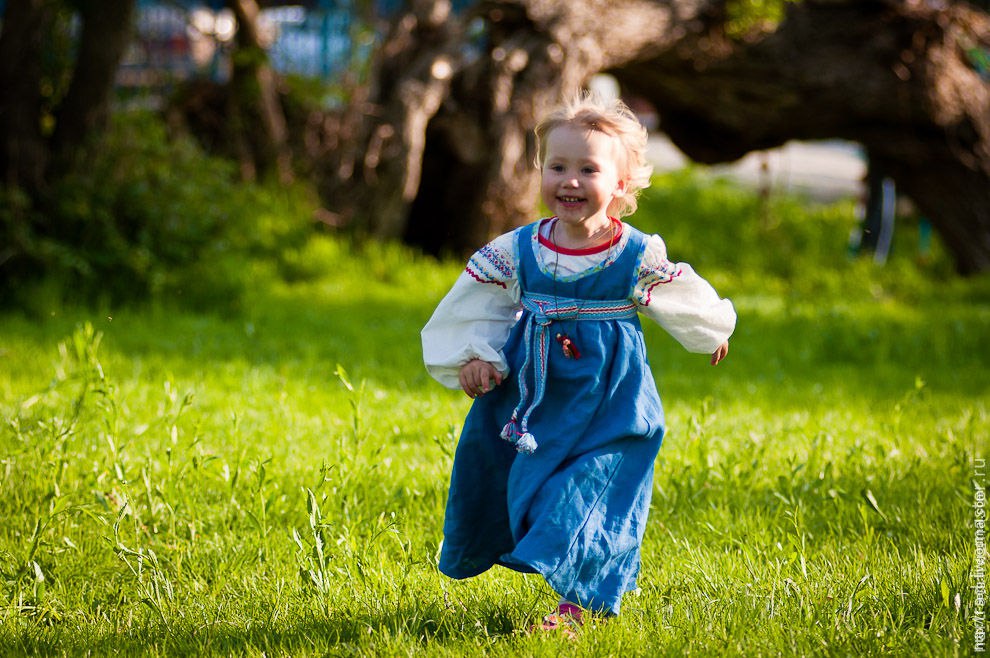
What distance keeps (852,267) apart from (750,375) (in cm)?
472

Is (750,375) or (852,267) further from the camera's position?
(852,267)

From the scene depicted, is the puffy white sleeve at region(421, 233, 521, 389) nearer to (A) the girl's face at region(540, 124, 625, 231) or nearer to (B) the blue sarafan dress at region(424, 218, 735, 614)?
(B) the blue sarafan dress at region(424, 218, 735, 614)

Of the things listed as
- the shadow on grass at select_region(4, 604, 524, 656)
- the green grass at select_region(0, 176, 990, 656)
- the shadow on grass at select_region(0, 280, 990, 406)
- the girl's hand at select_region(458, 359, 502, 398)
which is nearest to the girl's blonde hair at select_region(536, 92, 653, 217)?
the girl's hand at select_region(458, 359, 502, 398)

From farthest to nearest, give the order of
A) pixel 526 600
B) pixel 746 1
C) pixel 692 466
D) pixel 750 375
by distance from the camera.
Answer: pixel 746 1, pixel 750 375, pixel 692 466, pixel 526 600

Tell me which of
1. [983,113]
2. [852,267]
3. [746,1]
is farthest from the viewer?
[852,267]

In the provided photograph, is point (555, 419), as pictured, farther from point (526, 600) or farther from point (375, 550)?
point (375, 550)

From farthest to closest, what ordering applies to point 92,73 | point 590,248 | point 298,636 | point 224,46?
point 224,46, point 92,73, point 590,248, point 298,636

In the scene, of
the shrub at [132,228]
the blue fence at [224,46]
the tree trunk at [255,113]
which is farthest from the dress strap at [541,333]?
the blue fence at [224,46]

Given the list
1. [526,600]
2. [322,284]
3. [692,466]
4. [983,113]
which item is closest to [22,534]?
[526,600]

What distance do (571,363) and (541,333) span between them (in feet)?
0.40

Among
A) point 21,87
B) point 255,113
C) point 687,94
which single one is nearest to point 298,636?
point 21,87

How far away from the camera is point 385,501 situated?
14.1ft

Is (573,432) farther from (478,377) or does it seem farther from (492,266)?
(492,266)

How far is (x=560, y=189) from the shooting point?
3.29 m
